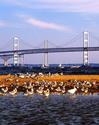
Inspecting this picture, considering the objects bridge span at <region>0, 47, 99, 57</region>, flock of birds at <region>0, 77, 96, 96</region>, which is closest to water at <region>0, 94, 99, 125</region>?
flock of birds at <region>0, 77, 96, 96</region>

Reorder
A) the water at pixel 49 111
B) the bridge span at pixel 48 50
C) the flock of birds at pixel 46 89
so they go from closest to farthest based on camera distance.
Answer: the water at pixel 49 111, the flock of birds at pixel 46 89, the bridge span at pixel 48 50

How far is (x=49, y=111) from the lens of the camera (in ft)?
78.8

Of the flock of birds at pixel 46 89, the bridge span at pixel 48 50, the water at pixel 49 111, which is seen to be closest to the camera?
the water at pixel 49 111

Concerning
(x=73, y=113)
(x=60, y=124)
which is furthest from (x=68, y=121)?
(x=73, y=113)

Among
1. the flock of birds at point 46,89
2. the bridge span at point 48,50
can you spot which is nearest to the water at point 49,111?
the flock of birds at point 46,89

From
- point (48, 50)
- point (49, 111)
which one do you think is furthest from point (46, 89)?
point (48, 50)

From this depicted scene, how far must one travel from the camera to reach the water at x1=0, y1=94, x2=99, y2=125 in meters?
21.0

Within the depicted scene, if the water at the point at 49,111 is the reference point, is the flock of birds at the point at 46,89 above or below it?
above

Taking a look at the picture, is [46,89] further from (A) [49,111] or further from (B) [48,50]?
(B) [48,50]

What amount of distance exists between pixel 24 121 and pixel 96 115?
10.9 feet

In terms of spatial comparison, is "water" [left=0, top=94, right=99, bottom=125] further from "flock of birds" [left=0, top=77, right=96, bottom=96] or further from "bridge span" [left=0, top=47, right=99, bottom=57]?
"bridge span" [left=0, top=47, right=99, bottom=57]

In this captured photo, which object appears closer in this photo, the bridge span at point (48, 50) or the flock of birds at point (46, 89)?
the flock of birds at point (46, 89)

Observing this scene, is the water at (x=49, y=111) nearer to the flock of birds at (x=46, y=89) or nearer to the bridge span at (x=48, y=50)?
the flock of birds at (x=46, y=89)

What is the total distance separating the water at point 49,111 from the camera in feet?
68.8
